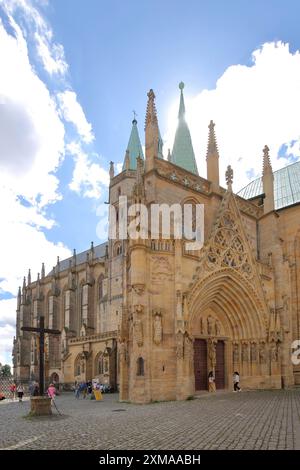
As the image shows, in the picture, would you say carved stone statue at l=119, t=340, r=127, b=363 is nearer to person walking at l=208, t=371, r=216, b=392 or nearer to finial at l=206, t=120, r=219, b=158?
person walking at l=208, t=371, r=216, b=392

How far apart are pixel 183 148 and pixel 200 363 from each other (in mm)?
25874

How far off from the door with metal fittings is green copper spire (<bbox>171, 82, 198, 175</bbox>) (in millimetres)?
22367

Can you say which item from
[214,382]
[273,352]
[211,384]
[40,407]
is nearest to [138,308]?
[40,407]

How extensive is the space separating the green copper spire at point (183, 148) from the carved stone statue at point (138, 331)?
25270 millimetres

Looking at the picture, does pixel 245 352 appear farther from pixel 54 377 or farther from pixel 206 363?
pixel 54 377

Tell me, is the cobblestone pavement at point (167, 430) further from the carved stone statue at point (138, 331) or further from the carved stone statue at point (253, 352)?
the carved stone statue at point (253, 352)

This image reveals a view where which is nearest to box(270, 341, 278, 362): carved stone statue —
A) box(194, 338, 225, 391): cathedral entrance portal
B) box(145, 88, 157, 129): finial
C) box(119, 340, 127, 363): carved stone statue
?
box(194, 338, 225, 391): cathedral entrance portal

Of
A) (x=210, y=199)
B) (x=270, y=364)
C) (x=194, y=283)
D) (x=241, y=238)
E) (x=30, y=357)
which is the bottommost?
(x=30, y=357)

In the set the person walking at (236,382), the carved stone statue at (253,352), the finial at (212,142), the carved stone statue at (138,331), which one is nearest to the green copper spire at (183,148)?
the finial at (212,142)

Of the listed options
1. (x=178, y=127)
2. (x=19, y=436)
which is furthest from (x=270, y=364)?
(x=178, y=127)
